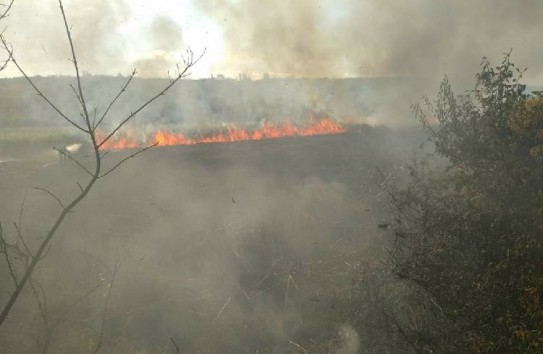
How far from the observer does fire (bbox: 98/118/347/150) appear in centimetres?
1456

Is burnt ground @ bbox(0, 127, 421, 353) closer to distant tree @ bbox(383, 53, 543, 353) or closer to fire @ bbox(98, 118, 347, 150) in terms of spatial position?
fire @ bbox(98, 118, 347, 150)

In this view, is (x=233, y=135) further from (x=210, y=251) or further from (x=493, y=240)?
(x=493, y=240)

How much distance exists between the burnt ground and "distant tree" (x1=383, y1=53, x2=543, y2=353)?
1.73m

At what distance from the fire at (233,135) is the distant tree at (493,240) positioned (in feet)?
30.3

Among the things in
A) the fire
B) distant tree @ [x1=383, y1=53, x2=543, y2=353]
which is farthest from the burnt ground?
distant tree @ [x1=383, y1=53, x2=543, y2=353]

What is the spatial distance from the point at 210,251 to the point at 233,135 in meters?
7.29

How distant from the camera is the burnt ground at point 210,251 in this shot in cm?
699

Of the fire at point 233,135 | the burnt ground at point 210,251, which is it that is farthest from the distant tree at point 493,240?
the fire at point 233,135

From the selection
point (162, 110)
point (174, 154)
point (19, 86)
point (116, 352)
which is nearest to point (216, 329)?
point (116, 352)

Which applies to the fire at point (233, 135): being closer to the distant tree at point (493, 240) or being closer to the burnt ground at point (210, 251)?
the burnt ground at point (210, 251)

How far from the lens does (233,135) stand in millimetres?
15625

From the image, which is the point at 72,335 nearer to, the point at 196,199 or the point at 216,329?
the point at 216,329

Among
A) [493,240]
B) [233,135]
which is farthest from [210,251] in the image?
[233,135]

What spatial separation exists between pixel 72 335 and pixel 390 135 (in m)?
13.8
